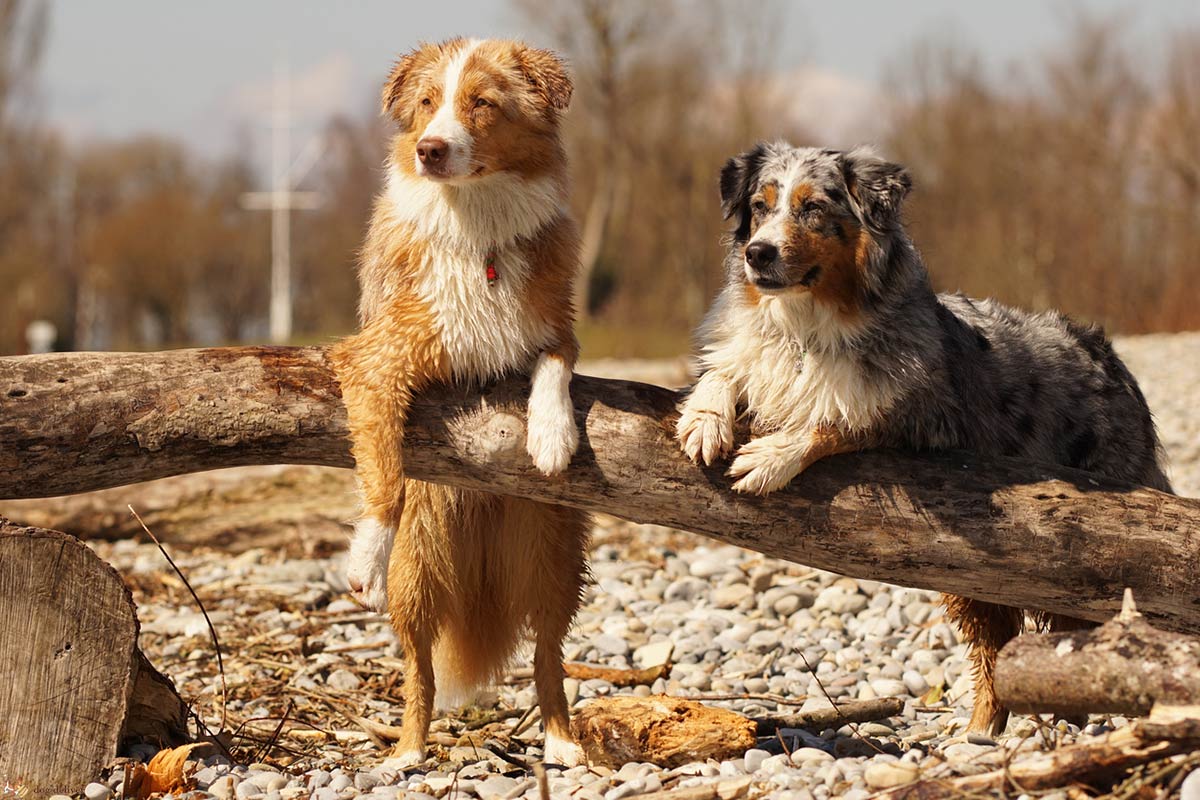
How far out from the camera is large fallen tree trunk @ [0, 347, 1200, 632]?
166 inches

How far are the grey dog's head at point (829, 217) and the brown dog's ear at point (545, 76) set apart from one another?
875 millimetres

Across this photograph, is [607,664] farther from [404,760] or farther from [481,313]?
[481,313]

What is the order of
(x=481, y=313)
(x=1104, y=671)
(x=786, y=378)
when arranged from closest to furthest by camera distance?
(x=1104, y=671)
(x=481, y=313)
(x=786, y=378)

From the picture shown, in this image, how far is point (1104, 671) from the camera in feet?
10.8

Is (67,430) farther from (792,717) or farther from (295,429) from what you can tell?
(792,717)

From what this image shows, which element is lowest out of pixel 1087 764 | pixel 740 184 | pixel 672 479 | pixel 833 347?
pixel 1087 764

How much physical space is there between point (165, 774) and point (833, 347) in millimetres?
2922

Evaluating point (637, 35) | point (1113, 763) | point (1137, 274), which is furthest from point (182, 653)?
point (637, 35)

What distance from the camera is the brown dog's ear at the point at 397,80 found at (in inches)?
188

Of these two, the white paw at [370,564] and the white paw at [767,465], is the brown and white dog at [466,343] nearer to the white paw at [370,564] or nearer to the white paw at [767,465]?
the white paw at [370,564]

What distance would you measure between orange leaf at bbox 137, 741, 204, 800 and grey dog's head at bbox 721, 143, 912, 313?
2705mm

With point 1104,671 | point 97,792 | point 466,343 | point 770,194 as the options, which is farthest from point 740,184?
point 97,792

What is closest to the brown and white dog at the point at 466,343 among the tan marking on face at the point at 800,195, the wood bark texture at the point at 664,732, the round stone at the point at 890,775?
the wood bark texture at the point at 664,732

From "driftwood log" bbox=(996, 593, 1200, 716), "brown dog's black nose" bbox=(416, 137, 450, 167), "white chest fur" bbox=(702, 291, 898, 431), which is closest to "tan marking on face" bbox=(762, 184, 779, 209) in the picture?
"white chest fur" bbox=(702, 291, 898, 431)
